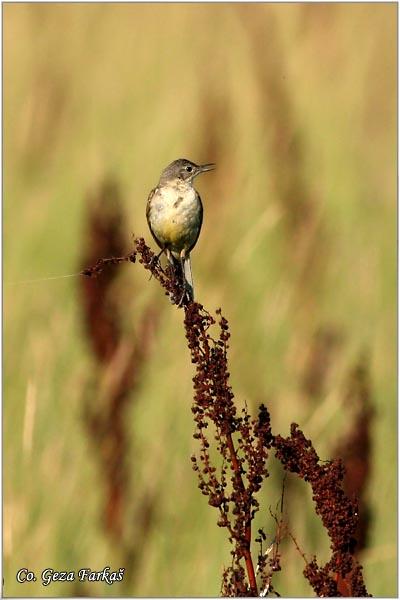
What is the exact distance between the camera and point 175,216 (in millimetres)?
5691

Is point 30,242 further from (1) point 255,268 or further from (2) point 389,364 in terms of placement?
(2) point 389,364

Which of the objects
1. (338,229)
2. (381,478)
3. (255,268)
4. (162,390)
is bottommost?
(381,478)

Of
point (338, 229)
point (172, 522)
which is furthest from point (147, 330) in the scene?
point (338, 229)

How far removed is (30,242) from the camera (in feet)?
A: 23.6

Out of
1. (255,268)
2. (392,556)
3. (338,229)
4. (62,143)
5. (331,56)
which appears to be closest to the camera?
(392,556)

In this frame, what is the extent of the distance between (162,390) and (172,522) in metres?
0.79

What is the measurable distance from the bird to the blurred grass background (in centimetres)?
38

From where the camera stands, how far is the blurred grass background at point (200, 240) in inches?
208

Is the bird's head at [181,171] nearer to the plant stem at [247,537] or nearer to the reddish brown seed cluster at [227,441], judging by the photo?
the reddish brown seed cluster at [227,441]

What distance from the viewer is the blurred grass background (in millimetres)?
5273

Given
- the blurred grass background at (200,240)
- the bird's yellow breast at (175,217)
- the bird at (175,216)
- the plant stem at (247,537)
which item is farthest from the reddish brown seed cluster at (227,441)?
the bird's yellow breast at (175,217)

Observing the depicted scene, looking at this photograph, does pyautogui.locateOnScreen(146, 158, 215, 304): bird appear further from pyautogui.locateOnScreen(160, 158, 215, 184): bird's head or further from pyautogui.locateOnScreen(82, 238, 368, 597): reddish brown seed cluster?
pyautogui.locateOnScreen(82, 238, 368, 597): reddish brown seed cluster

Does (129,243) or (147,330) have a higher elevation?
(129,243)

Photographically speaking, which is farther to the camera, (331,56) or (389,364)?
(331,56)
